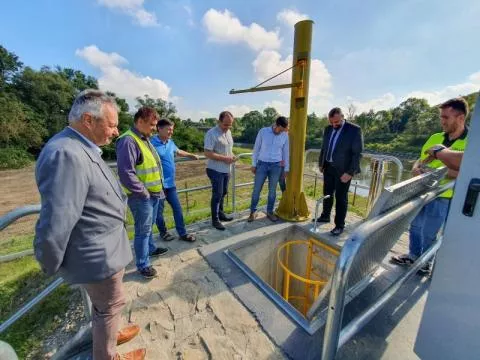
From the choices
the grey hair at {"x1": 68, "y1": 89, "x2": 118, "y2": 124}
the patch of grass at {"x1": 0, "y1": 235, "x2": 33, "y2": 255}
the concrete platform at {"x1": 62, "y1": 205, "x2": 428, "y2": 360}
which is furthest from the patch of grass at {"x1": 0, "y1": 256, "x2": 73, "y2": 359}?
the patch of grass at {"x1": 0, "y1": 235, "x2": 33, "y2": 255}

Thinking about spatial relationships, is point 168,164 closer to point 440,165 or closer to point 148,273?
point 148,273

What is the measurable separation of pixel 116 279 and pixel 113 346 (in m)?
0.47

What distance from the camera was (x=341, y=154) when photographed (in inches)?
128

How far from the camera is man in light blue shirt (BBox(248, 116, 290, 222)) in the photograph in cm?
362

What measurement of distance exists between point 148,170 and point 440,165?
286 cm

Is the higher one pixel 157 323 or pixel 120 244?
pixel 120 244

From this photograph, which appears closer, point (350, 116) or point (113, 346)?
point (113, 346)

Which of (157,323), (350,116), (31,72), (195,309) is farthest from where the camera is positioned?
(350,116)

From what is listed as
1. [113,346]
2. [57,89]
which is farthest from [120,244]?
[57,89]

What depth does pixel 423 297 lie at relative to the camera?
7.04 feet

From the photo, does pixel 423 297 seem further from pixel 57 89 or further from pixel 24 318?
pixel 57 89

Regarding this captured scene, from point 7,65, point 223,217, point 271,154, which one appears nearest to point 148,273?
point 223,217

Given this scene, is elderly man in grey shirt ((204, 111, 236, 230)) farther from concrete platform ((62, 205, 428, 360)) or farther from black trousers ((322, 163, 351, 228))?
black trousers ((322, 163, 351, 228))

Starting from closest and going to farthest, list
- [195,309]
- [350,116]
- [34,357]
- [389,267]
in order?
1. [34,357]
2. [195,309]
3. [389,267]
4. [350,116]
